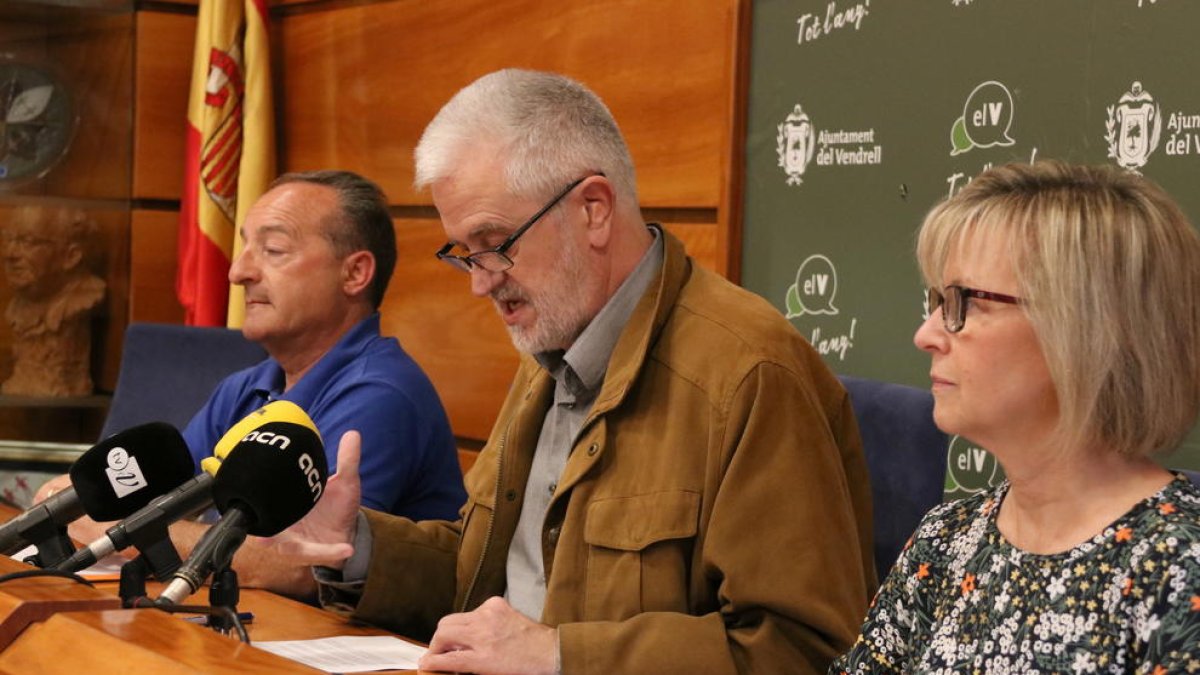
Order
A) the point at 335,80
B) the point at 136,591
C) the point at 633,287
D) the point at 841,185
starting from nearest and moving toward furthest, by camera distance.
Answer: the point at 136,591 < the point at 633,287 < the point at 841,185 < the point at 335,80

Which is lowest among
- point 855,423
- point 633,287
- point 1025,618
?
point 1025,618

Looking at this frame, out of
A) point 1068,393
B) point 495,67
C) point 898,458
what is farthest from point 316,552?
point 495,67

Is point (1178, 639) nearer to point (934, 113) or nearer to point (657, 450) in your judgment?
point (657, 450)

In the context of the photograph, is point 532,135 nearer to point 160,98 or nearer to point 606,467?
point 606,467

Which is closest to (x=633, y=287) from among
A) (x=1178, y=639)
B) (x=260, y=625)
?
(x=260, y=625)

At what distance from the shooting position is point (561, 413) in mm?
2459

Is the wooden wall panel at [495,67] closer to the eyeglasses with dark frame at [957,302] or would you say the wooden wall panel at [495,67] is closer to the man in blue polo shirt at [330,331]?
the man in blue polo shirt at [330,331]

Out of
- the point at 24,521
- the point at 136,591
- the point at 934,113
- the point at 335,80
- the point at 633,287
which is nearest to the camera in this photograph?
the point at 136,591

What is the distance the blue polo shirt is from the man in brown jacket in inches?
14.0

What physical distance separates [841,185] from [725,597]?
5.06 feet

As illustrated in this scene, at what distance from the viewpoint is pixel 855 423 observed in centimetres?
231

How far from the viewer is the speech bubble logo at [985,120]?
3016 millimetres

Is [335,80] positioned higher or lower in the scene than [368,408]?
higher

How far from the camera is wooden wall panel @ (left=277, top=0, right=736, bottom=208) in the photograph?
3863mm
